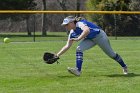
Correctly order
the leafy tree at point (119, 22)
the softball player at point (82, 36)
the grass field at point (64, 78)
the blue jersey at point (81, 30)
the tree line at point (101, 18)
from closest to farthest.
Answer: the grass field at point (64, 78), the softball player at point (82, 36), the blue jersey at point (81, 30), the leafy tree at point (119, 22), the tree line at point (101, 18)

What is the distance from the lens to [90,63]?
40.9ft

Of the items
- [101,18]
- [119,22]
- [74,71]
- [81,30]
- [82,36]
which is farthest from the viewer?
[101,18]

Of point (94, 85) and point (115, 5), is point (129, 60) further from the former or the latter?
point (115, 5)

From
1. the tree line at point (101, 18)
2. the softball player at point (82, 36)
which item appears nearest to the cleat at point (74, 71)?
the softball player at point (82, 36)

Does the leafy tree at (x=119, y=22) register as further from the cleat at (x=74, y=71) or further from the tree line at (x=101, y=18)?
the cleat at (x=74, y=71)

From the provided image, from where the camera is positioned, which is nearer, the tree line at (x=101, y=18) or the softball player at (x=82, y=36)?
the softball player at (x=82, y=36)

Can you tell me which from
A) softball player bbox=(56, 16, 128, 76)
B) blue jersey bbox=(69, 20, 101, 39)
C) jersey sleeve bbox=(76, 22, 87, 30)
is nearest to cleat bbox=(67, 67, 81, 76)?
softball player bbox=(56, 16, 128, 76)

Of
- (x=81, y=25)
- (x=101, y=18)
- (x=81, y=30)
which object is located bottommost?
(x=101, y=18)

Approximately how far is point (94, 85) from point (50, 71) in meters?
2.43

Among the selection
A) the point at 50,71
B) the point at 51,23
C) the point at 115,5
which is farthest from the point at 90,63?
the point at 51,23

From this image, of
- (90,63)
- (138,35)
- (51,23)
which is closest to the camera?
(90,63)

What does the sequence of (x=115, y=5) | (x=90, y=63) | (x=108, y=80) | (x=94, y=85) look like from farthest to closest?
(x=115, y=5) → (x=90, y=63) → (x=108, y=80) → (x=94, y=85)

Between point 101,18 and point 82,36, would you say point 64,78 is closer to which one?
point 82,36

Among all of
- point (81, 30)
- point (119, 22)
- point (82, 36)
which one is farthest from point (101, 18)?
point (82, 36)
